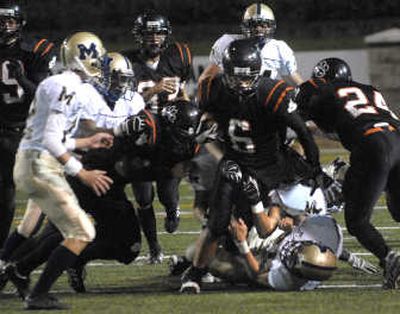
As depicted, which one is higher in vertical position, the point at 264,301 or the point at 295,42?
the point at 264,301

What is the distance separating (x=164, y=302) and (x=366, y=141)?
1340mm

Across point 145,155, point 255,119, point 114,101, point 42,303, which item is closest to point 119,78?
point 114,101

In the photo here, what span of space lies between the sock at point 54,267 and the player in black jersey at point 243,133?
786 millimetres

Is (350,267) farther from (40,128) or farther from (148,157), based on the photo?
(40,128)

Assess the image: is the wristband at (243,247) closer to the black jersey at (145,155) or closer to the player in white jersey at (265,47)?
the black jersey at (145,155)

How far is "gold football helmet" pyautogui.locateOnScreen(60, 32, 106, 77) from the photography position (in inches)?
257

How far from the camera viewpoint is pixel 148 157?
696cm

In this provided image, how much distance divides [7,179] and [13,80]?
592mm

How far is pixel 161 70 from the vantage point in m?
8.72

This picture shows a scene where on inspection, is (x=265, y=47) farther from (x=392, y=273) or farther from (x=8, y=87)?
(x=392, y=273)

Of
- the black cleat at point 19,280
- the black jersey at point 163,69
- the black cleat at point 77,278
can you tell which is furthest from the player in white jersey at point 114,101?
the black jersey at point 163,69

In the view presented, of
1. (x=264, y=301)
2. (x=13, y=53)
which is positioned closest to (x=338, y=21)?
(x=13, y=53)

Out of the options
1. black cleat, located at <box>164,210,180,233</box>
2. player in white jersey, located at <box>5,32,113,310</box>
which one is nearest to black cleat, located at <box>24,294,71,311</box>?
player in white jersey, located at <box>5,32,113,310</box>

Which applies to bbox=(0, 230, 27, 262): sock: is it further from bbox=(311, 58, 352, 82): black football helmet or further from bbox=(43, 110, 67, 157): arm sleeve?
bbox=(311, 58, 352, 82): black football helmet
